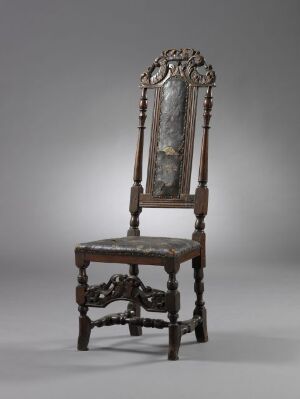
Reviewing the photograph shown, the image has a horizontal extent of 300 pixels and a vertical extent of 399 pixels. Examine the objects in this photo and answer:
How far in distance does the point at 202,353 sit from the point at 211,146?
3888mm

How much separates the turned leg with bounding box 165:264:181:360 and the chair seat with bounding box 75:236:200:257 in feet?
0.27

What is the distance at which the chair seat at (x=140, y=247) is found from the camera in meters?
4.12

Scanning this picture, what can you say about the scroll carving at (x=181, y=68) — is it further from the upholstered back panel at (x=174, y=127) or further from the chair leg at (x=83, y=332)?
the chair leg at (x=83, y=332)

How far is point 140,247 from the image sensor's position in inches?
164

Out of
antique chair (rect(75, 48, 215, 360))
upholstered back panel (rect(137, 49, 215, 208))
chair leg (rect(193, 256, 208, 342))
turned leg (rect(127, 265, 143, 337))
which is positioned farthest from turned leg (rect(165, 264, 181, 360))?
upholstered back panel (rect(137, 49, 215, 208))

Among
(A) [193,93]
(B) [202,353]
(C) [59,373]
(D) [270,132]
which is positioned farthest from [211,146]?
(C) [59,373]

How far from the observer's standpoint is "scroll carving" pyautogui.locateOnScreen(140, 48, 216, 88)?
4.73 metres

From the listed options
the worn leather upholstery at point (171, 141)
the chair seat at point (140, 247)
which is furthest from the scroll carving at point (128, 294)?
the worn leather upholstery at point (171, 141)

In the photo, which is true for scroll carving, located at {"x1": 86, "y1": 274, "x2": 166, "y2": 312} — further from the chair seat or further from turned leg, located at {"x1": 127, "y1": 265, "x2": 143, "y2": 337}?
turned leg, located at {"x1": 127, "y1": 265, "x2": 143, "y2": 337}

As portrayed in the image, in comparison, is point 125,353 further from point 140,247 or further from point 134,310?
point 140,247

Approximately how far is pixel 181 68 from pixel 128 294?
1328mm

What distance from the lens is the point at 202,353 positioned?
14.0ft

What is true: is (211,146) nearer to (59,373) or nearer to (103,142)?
(103,142)

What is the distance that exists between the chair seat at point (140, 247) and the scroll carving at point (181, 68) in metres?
0.95
